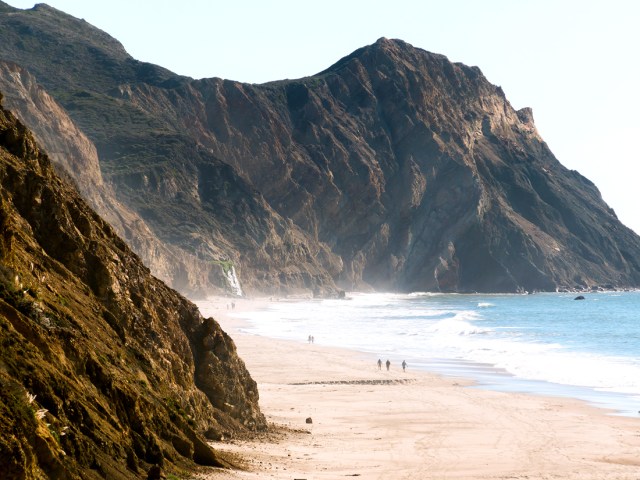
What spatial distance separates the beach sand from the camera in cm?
1891

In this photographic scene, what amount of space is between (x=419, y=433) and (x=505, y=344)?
1431 inches

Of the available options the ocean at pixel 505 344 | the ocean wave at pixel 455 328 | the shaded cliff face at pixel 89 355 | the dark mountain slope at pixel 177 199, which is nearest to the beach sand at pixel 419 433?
the shaded cliff face at pixel 89 355

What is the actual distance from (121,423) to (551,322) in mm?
78422

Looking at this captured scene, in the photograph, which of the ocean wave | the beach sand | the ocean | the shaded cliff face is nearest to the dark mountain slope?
the ocean

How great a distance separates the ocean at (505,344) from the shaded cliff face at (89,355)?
56.1ft

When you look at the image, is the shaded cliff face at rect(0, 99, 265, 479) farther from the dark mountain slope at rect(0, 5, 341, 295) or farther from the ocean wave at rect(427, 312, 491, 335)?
the dark mountain slope at rect(0, 5, 341, 295)

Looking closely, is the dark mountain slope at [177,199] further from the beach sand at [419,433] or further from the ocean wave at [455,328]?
the beach sand at [419,433]

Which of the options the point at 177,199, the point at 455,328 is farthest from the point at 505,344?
the point at 177,199

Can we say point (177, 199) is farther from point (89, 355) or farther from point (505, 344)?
point (89, 355)

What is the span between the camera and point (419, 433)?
24.8 metres

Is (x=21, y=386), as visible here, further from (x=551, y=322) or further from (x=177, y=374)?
(x=551, y=322)

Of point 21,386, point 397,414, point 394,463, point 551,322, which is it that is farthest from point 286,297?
point 21,386

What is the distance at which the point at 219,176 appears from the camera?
15712cm

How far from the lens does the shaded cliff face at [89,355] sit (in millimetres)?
10836
